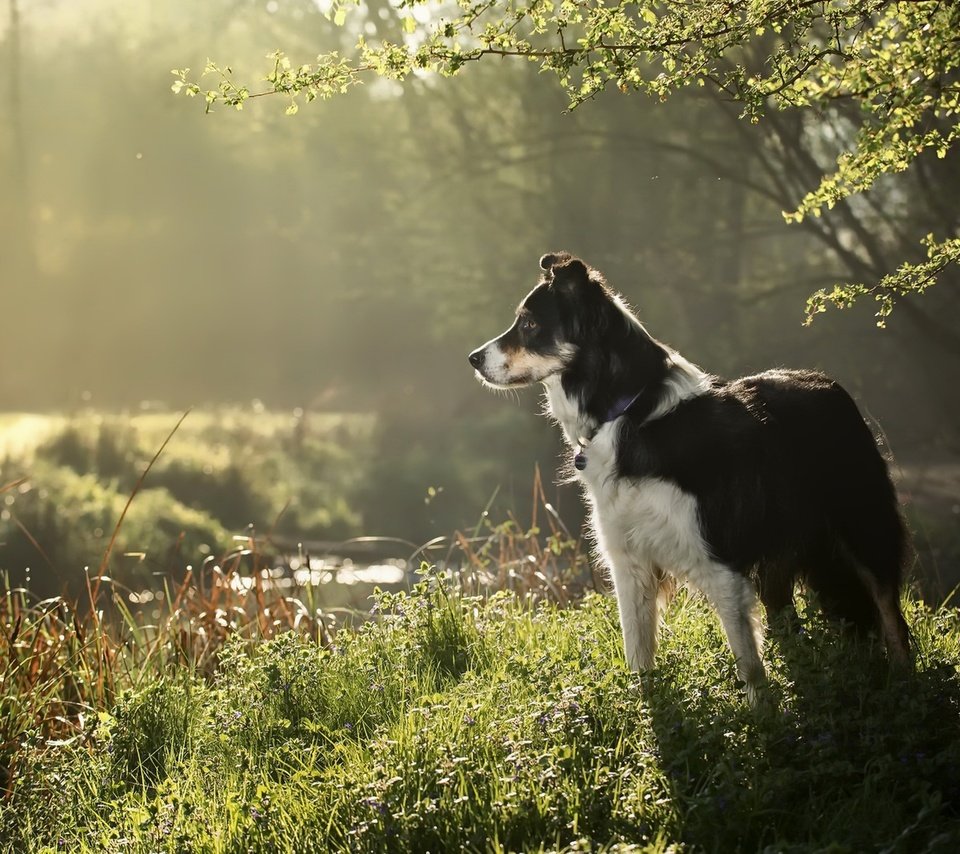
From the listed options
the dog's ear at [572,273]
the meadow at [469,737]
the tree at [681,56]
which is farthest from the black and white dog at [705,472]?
the tree at [681,56]

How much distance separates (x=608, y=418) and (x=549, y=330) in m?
0.54

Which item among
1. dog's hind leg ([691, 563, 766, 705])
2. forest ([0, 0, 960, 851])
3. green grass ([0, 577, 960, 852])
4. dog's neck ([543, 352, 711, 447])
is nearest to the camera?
green grass ([0, 577, 960, 852])

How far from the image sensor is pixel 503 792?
3.67 m

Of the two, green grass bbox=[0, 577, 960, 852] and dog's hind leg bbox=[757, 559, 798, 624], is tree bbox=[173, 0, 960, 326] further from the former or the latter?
green grass bbox=[0, 577, 960, 852]

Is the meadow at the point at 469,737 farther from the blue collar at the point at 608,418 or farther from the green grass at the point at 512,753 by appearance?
the blue collar at the point at 608,418

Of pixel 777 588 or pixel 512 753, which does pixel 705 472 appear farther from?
pixel 512 753

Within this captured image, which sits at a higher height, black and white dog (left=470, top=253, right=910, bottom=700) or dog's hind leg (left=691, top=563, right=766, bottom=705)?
black and white dog (left=470, top=253, right=910, bottom=700)

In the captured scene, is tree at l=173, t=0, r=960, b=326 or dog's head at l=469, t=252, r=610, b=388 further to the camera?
dog's head at l=469, t=252, r=610, b=388

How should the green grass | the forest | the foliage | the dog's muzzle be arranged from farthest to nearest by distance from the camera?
the foliage → the dog's muzzle → the forest → the green grass

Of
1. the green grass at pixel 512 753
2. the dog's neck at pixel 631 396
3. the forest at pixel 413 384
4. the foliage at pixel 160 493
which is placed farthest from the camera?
the foliage at pixel 160 493

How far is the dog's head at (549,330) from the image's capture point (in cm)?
522

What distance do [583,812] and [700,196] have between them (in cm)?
1923

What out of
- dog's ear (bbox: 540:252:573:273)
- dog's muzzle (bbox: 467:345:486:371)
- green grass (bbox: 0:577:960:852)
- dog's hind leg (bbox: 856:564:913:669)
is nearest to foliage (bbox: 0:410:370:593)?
green grass (bbox: 0:577:960:852)

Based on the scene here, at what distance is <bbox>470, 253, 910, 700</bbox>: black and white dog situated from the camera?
4.94 meters
